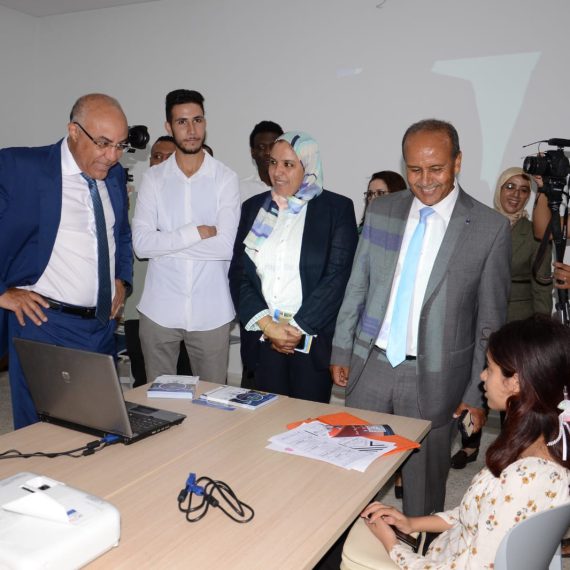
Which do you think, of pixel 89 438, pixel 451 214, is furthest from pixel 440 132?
pixel 89 438

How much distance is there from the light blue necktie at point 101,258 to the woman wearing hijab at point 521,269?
203 centimetres

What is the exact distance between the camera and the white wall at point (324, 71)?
3992 millimetres

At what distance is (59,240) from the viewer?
245 cm

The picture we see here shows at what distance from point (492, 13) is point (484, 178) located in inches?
41.4

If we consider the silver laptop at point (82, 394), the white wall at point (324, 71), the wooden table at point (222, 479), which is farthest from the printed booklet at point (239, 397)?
the white wall at point (324, 71)

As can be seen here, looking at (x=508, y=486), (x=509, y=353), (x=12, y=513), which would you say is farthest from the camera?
(x=509, y=353)

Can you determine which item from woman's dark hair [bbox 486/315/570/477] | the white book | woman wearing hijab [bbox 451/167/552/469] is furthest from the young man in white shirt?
woman's dark hair [bbox 486/315/570/477]

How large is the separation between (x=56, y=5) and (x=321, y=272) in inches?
170

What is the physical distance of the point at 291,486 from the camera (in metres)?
1.56

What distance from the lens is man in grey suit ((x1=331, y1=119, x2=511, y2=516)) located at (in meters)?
2.17

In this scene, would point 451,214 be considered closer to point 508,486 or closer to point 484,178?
point 508,486

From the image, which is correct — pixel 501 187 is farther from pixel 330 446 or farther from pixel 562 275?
Result: pixel 330 446

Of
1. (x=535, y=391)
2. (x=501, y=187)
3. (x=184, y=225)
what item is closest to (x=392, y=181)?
(x=501, y=187)

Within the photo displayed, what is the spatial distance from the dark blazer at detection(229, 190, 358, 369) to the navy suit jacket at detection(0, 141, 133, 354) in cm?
83
